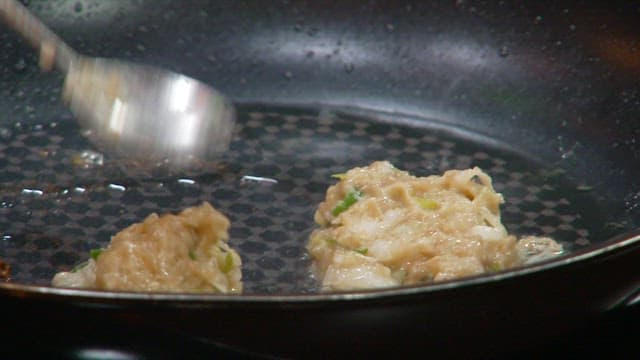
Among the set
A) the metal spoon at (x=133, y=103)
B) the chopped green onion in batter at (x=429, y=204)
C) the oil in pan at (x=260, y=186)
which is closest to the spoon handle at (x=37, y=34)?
the metal spoon at (x=133, y=103)

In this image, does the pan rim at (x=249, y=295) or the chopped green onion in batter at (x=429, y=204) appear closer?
the pan rim at (x=249, y=295)

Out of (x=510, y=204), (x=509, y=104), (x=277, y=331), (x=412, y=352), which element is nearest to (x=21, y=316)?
(x=277, y=331)

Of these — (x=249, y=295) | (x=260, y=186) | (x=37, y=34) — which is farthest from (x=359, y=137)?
(x=249, y=295)

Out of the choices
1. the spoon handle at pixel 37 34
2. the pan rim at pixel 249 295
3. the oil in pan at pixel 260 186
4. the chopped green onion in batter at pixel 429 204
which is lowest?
the oil in pan at pixel 260 186

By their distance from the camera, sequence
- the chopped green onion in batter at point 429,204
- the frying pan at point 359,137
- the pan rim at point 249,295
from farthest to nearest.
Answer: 1. the chopped green onion in batter at point 429,204
2. the frying pan at point 359,137
3. the pan rim at point 249,295

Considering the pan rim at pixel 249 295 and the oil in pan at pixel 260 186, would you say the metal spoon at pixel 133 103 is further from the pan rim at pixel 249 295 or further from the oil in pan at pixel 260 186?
the pan rim at pixel 249 295

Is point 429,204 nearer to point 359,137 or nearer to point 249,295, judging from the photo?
point 359,137

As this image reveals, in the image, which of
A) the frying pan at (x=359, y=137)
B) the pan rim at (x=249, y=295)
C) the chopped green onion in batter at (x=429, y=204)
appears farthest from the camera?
the chopped green onion in batter at (x=429, y=204)
